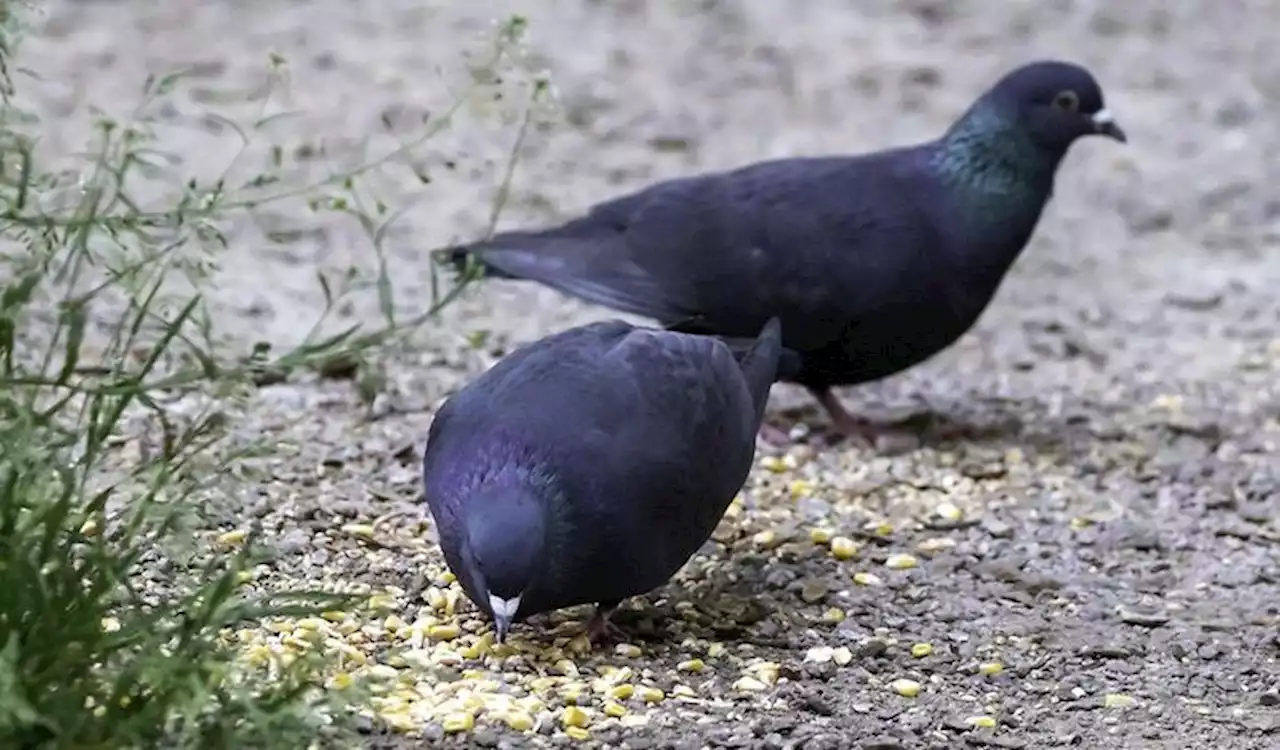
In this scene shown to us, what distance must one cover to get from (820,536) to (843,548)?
91 mm

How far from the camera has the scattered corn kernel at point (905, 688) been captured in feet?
13.0

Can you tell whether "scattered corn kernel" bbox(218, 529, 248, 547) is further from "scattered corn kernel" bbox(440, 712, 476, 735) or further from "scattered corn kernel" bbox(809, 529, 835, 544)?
"scattered corn kernel" bbox(809, 529, 835, 544)

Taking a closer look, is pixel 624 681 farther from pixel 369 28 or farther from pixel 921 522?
pixel 369 28

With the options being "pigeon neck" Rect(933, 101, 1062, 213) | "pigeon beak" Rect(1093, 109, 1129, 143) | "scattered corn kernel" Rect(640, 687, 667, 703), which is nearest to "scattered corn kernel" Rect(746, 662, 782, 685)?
"scattered corn kernel" Rect(640, 687, 667, 703)

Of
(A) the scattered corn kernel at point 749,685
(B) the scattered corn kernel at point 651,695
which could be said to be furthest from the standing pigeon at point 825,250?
(B) the scattered corn kernel at point 651,695

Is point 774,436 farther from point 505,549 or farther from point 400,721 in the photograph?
point 400,721

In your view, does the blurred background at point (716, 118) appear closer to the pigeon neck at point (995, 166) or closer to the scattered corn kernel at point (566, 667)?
the pigeon neck at point (995, 166)

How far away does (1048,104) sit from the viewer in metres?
6.06

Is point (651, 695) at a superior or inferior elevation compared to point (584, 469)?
inferior

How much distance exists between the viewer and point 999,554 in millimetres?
4898

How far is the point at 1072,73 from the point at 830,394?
4.39ft

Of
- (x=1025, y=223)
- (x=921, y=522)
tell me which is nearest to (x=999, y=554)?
(x=921, y=522)

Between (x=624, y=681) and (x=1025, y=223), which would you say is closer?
(x=624, y=681)

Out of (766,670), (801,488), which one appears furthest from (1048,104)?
(766,670)
